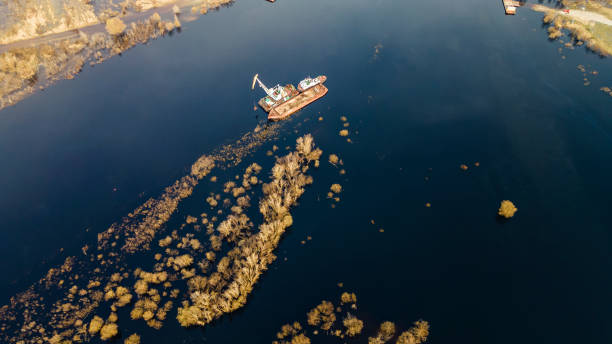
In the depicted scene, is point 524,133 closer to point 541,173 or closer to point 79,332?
point 541,173

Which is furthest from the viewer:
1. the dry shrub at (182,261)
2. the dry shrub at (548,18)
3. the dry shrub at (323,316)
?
the dry shrub at (548,18)

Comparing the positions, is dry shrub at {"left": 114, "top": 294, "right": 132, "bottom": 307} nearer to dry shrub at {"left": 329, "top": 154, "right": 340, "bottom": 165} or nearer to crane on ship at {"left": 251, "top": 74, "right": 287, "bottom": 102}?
dry shrub at {"left": 329, "top": 154, "right": 340, "bottom": 165}

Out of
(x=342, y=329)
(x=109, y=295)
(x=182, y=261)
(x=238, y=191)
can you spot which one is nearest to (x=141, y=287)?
(x=109, y=295)

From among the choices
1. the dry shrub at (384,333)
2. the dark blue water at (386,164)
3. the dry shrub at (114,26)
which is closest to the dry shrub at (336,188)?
the dark blue water at (386,164)

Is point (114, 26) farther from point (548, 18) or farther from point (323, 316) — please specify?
point (548, 18)

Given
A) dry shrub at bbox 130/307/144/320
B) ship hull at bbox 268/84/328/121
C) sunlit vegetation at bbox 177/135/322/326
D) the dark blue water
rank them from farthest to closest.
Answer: ship hull at bbox 268/84/328/121 < the dark blue water < dry shrub at bbox 130/307/144/320 < sunlit vegetation at bbox 177/135/322/326

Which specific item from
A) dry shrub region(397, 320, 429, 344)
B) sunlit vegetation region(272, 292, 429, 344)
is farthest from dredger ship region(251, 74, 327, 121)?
dry shrub region(397, 320, 429, 344)

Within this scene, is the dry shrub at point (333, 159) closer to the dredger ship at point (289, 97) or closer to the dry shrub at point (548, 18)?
the dredger ship at point (289, 97)
